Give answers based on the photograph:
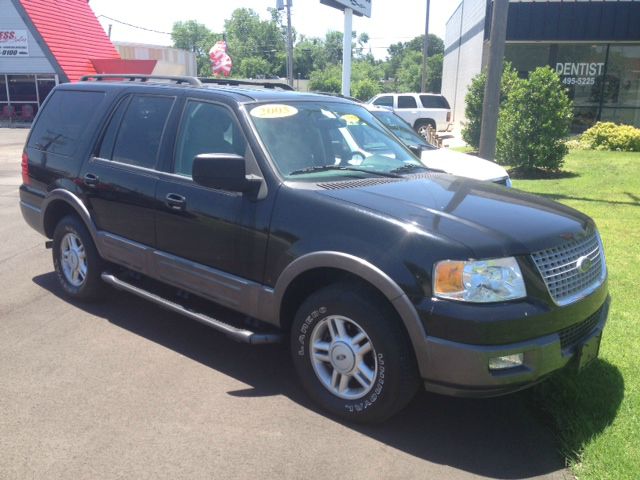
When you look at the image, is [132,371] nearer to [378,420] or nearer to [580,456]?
[378,420]

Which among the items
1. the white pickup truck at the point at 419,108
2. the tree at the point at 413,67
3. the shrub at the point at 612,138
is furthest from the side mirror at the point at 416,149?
the tree at the point at 413,67

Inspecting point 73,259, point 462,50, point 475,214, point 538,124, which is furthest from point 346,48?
point 462,50

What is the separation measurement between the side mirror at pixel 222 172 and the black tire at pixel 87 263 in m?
1.91

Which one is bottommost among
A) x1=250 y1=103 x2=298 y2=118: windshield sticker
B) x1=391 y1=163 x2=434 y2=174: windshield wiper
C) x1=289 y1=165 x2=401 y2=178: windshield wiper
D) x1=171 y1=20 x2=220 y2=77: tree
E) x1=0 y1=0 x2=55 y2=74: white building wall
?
x1=391 y1=163 x2=434 y2=174: windshield wiper

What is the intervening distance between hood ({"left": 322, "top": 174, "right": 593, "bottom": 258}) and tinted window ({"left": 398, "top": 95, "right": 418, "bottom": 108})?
21629mm

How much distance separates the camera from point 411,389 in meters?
3.32

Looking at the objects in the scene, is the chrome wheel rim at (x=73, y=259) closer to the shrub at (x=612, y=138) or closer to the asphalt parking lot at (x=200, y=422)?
the asphalt parking lot at (x=200, y=422)

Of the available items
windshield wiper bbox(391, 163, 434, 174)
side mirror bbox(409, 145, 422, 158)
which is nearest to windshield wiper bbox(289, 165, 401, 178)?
windshield wiper bbox(391, 163, 434, 174)

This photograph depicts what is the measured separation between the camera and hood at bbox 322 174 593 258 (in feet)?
10.6

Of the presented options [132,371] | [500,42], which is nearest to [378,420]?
[132,371]

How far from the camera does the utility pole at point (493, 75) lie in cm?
973

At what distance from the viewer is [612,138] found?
57.5 ft

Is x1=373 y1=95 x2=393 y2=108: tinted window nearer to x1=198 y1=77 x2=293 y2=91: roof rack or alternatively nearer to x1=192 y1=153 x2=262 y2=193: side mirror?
x1=198 y1=77 x2=293 y2=91: roof rack

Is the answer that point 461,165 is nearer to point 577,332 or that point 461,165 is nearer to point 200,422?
point 577,332
